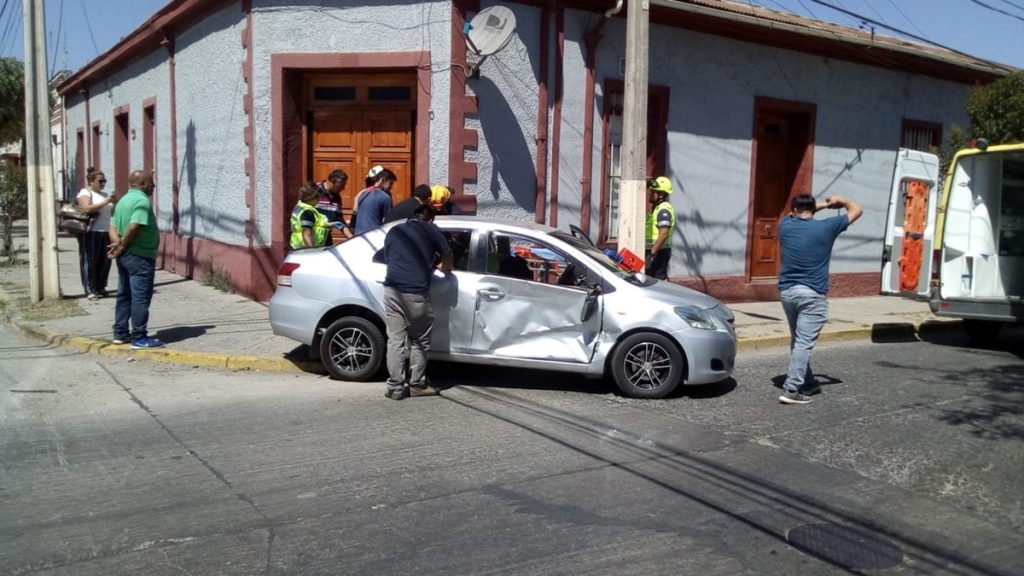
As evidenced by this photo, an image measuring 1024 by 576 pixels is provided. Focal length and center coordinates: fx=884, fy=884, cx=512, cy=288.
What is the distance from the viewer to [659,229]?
1068 cm

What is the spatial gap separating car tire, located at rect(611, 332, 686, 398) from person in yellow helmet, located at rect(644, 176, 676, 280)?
332 centimetres

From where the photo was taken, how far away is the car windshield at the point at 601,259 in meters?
7.73

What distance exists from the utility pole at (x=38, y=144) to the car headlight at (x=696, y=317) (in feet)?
26.9

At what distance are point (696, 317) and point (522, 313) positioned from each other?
4.83 feet

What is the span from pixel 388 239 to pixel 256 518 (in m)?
3.09

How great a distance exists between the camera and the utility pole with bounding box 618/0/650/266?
9.84 meters

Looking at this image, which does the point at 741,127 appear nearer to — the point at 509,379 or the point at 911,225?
the point at 911,225

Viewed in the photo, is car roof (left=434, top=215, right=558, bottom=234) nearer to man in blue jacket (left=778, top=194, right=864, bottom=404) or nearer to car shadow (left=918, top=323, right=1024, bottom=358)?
man in blue jacket (left=778, top=194, right=864, bottom=404)

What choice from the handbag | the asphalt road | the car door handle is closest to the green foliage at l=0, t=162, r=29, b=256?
the handbag

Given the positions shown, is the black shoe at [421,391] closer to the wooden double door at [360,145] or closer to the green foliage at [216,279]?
the wooden double door at [360,145]

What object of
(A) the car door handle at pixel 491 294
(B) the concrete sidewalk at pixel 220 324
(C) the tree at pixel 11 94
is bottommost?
(B) the concrete sidewalk at pixel 220 324

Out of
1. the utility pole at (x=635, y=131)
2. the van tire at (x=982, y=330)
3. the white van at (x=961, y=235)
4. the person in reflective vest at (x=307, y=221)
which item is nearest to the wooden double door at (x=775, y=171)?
the white van at (x=961, y=235)

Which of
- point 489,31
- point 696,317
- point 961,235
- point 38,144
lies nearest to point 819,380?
point 696,317

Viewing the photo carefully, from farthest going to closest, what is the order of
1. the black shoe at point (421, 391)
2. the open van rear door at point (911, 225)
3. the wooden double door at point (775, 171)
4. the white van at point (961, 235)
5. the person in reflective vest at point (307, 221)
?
1. the wooden double door at point (775, 171)
2. the open van rear door at point (911, 225)
3. the white van at point (961, 235)
4. the person in reflective vest at point (307, 221)
5. the black shoe at point (421, 391)
